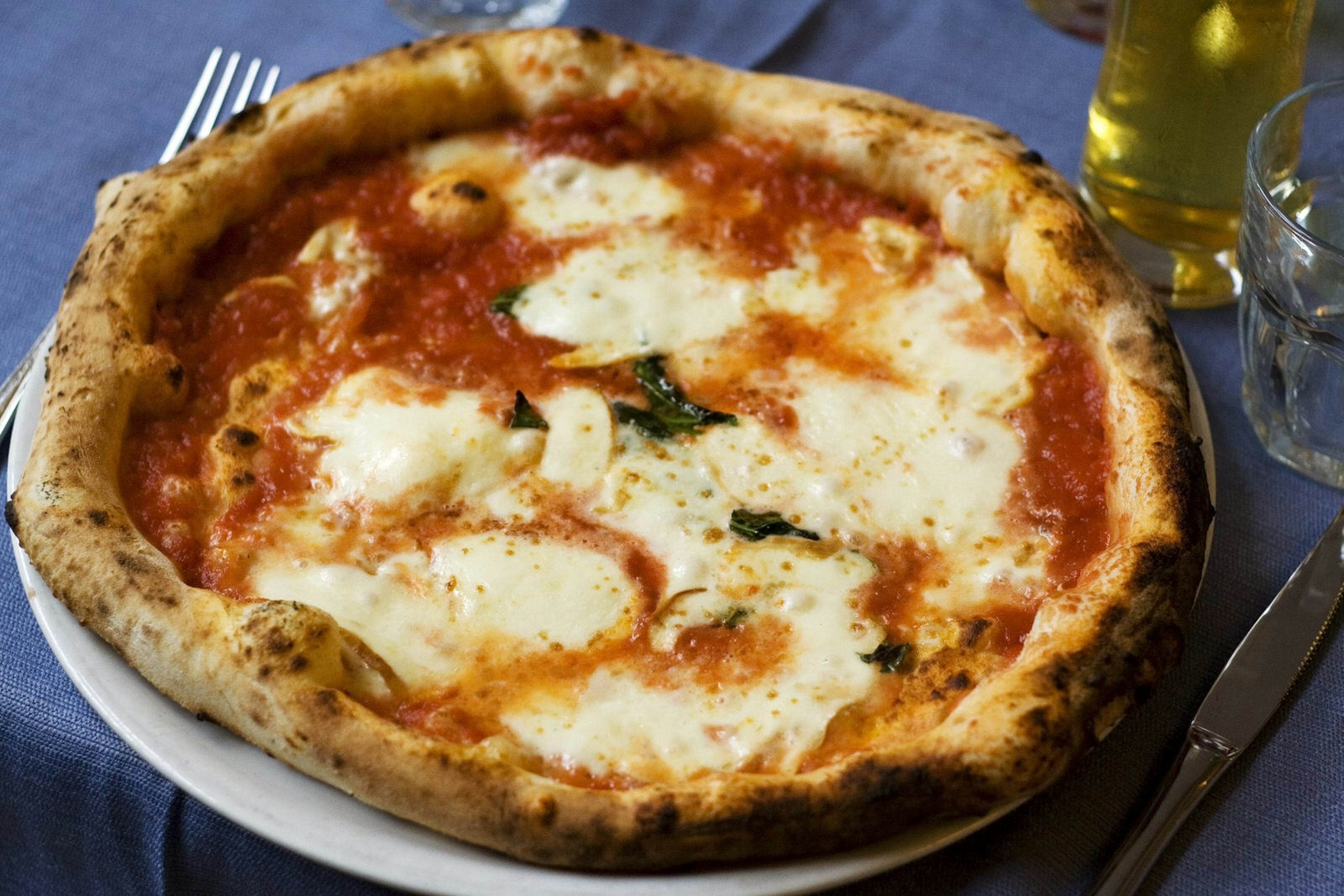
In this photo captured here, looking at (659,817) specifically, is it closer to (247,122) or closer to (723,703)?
(723,703)

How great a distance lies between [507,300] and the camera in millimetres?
2934

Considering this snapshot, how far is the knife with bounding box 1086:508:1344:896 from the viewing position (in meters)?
2.10

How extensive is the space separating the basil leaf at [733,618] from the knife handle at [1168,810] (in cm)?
67

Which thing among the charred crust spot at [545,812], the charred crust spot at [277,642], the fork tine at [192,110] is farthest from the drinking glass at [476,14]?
the charred crust spot at [545,812]

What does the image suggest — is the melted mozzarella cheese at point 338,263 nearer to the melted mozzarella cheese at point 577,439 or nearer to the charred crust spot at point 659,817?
the melted mozzarella cheese at point 577,439

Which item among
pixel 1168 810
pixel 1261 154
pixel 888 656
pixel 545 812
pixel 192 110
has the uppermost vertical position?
pixel 1261 154

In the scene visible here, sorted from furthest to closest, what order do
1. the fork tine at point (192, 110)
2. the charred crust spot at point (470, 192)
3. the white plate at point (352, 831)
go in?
1. the fork tine at point (192, 110)
2. the charred crust spot at point (470, 192)
3. the white plate at point (352, 831)

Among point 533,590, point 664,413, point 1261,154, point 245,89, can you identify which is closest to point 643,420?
point 664,413

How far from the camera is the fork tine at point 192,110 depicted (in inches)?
140

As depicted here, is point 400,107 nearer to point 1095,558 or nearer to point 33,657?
point 33,657

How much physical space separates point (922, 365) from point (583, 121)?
1052 mm

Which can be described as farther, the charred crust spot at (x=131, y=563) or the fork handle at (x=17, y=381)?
the fork handle at (x=17, y=381)

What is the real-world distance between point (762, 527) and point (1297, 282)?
1.08 metres

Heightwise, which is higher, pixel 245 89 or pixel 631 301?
pixel 245 89
